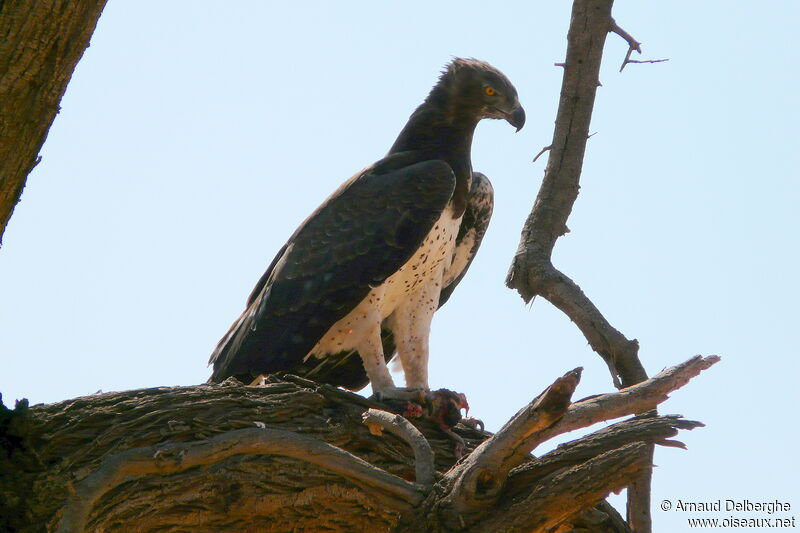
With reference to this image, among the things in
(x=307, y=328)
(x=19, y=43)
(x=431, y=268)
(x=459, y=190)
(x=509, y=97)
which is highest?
(x=509, y=97)

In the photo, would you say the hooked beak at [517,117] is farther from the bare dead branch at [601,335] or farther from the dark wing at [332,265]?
the bare dead branch at [601,335]

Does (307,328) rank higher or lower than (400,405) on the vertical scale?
higher

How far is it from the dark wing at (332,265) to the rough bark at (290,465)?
1.15m

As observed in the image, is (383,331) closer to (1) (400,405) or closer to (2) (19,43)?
(1) (400,405)

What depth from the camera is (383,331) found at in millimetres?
7617

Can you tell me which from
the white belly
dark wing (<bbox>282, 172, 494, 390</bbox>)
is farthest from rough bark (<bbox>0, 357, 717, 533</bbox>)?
dark wing (<bbox>282, 172, 494, 390</bbox>)

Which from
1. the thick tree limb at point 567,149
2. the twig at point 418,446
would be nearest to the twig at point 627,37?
the thick tree limb at point 567,149

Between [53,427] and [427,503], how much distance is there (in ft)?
5.63

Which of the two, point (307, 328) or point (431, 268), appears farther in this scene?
point (431, 268)

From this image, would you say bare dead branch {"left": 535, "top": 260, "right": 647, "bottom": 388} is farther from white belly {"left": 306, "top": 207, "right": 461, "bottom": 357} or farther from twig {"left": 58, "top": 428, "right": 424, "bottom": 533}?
twig {"left": 58, "top": 428, "right": 424, "bottom": 533}

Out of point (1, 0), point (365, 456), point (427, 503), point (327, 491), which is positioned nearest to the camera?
point (1, 0)

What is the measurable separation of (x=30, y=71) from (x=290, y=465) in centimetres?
251

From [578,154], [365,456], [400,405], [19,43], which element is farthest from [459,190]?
[19,43]

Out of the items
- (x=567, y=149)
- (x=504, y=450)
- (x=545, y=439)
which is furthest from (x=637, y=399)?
(x=567, y=149)
